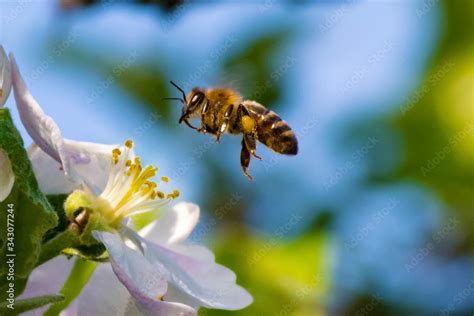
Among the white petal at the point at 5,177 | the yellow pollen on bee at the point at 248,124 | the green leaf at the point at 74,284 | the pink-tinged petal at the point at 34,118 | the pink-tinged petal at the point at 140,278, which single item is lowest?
the green leaf at the point at 74,284

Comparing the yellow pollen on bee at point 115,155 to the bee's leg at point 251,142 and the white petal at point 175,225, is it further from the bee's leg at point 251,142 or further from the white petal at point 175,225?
the bee's leg at point 251,142

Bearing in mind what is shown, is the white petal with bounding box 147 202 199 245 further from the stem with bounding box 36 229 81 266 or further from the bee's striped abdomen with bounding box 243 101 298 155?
the stem with bounding box 36 229 81 266

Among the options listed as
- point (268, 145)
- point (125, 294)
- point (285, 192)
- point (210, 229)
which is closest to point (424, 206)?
point (285, 192)

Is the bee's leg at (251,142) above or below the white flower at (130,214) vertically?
above

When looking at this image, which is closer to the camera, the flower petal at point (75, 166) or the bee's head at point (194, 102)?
the flower petal at point (75, 166)

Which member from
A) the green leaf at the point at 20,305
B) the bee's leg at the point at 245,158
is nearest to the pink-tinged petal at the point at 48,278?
the green leaf at the point at 20,305

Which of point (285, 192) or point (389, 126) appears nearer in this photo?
point (389, 126)

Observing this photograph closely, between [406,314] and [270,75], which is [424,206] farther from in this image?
[270,75]

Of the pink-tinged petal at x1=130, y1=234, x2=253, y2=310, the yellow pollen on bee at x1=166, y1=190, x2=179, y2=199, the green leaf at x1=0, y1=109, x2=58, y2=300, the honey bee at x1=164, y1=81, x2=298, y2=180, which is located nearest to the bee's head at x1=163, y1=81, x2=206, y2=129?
the honey bee at x1=164, y1=81, x2=298, y2=180
